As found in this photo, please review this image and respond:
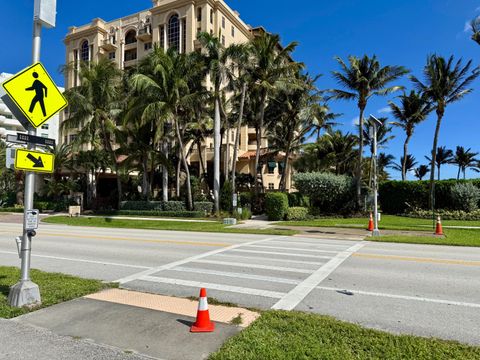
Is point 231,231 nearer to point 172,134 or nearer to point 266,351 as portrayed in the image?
point 266,351

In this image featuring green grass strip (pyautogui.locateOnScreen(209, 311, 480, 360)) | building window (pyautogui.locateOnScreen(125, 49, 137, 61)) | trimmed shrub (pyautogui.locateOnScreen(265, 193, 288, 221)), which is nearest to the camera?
green grass strip (pyautogui.locateOnScreen(209, 311, 480, 360))

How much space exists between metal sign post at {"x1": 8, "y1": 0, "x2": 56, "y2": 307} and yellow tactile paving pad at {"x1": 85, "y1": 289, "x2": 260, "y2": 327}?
870mm

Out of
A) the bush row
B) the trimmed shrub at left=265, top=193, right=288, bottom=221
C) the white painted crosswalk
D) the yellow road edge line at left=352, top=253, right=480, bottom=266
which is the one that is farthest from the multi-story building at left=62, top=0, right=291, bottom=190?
the yellow road edge line at left=352, top=253, right=480, bottom=266

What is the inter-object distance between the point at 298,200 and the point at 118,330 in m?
26.4

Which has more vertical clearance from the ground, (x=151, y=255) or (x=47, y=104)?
(x=47, y=104)

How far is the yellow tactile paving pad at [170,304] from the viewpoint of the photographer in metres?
5.01

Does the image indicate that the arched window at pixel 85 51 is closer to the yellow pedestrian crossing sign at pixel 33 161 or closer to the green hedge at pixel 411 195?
the green hedge at pixel 411 195

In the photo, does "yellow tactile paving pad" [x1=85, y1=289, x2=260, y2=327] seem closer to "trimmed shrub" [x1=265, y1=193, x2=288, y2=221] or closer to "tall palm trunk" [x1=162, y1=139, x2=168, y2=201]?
A: "trimmed shrub" [x1=265, y1=193, x2=288, y2=221]

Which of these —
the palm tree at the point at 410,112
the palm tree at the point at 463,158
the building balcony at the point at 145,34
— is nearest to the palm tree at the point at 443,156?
the palm tree at the point at 463,158

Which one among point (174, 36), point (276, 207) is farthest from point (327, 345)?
point (174, 36)

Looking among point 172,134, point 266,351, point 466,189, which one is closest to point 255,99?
point 172,134

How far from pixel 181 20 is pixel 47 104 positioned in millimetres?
45327

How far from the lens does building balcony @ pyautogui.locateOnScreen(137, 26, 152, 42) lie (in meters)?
50.0

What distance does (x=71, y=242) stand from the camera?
540 inches
